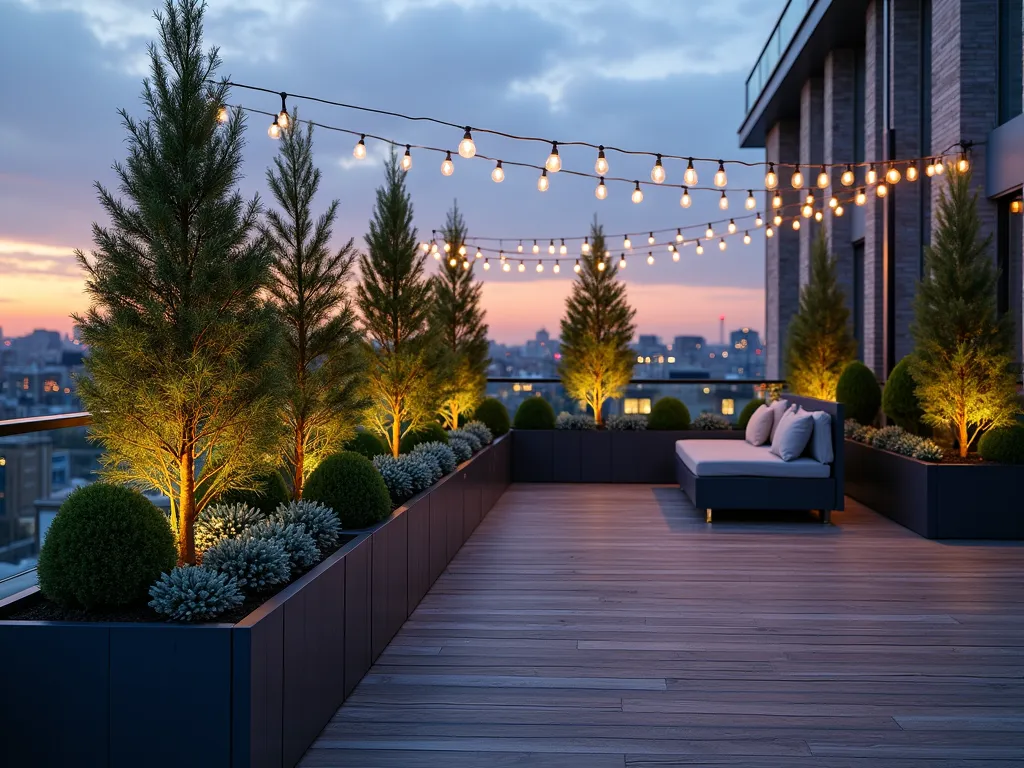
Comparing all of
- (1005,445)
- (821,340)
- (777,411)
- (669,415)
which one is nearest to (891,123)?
(821,340)

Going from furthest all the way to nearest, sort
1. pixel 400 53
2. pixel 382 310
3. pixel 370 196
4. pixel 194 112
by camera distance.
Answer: pixel 400 53 → pixel 370 196 → pixel 382 310 → pixel 194 112

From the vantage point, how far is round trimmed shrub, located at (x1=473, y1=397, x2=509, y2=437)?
36.1 feet

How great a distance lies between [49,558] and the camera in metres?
2.87

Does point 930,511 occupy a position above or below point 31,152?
below

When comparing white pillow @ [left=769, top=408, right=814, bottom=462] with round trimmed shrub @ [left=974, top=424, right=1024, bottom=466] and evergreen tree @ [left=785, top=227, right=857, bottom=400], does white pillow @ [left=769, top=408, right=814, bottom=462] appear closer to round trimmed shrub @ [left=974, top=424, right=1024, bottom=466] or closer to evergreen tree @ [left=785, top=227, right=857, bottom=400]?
round trimmed shrub @ [left=974, top=424, right=1024, bottom=466]

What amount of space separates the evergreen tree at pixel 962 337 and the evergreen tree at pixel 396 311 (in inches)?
177

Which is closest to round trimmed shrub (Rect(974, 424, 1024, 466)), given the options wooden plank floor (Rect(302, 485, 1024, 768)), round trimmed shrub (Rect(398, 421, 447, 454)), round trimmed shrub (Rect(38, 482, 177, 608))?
wooden plank floor (Rect(302, 485, 1024, 768))

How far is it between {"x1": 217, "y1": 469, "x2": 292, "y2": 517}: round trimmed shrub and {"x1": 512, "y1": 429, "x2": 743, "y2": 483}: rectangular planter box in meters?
6.92

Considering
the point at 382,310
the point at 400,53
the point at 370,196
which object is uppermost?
the point at 400,53

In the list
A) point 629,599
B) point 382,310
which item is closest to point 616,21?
point 382,310

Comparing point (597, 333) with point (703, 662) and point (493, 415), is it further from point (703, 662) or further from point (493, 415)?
point (703, 662)

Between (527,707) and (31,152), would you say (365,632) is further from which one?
(31,152)

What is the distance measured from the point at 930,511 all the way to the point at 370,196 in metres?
5.60

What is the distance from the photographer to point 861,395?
1003 centimetres
